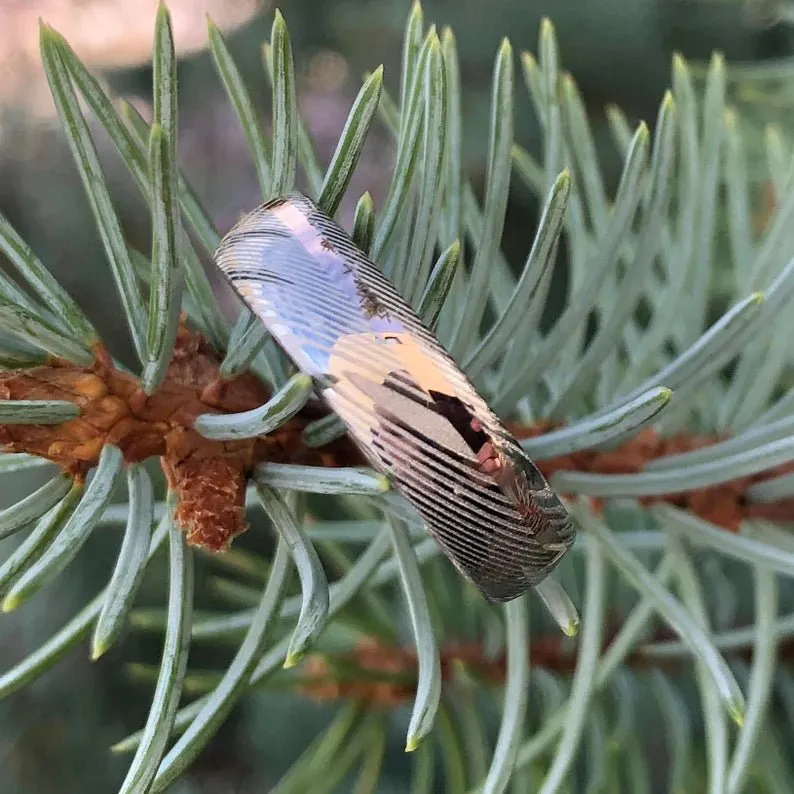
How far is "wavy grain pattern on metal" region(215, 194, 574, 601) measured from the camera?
0.14 metres

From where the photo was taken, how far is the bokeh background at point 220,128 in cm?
46

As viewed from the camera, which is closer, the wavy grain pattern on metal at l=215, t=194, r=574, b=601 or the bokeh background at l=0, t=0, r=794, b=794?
the wavy grain pattern on metal at l=215, t=194, r=574, b=601

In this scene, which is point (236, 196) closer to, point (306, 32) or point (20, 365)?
point (306, 32)

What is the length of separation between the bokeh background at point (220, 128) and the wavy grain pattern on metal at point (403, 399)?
0.30 m

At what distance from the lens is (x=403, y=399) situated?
14cm

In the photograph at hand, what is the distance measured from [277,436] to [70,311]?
2.1 inches

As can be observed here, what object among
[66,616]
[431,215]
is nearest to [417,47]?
[431,215]

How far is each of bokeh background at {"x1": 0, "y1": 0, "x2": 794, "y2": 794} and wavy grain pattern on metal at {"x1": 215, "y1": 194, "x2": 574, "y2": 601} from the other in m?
0.30

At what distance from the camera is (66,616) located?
452 mm

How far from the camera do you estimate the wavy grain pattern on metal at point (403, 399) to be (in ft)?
0.46

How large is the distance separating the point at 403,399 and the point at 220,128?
547 millimetres

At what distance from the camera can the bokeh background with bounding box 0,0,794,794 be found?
0.46 meters

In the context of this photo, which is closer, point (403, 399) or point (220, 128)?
point (403, 399)

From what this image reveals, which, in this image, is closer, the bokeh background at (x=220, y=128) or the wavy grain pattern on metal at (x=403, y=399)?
the wavy grain pattern on metal at (x=403, y=399)
